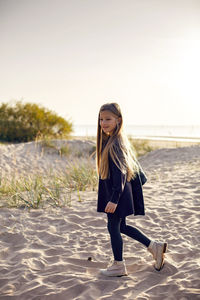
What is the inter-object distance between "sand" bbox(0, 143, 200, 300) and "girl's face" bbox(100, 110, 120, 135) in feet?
4.41

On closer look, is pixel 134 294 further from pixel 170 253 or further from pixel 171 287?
pixel 170 253

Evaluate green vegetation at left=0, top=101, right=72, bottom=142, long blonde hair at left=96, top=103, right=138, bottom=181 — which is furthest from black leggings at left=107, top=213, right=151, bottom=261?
green vegetation at left=0, top=101, right=72, bottom=142

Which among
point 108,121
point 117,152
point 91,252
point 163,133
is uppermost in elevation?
point 163,133

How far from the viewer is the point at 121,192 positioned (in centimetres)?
260

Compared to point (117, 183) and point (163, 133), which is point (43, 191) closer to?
point (117, 183)

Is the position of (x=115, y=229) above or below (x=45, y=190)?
above

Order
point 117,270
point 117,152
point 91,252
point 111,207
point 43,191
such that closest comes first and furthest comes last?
point 111,207, point 117,152, point 117,270, point 91,252, point 43,191

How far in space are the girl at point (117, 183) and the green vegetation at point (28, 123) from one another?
12721mm

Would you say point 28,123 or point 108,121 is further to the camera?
point 28,123

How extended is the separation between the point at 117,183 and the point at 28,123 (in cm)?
1377

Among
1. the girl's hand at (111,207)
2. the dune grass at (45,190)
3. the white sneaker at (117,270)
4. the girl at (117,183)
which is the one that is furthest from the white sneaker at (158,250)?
the dune grass at (45,190)

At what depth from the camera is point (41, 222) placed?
437 centimetres

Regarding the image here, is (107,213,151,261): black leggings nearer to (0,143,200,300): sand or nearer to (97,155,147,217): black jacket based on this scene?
(97,155,147,217): black jacket

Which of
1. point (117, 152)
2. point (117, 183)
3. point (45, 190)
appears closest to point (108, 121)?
point (117, 152)
